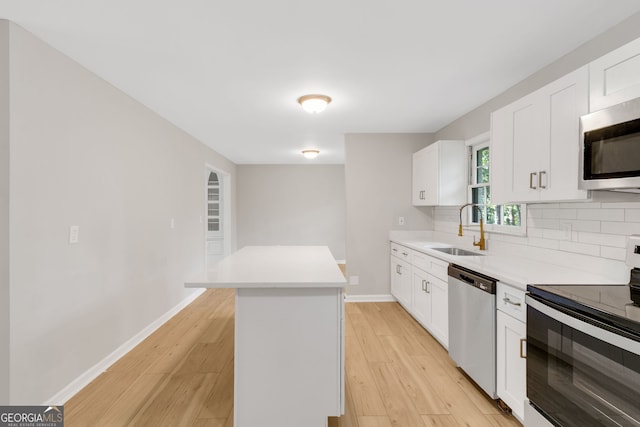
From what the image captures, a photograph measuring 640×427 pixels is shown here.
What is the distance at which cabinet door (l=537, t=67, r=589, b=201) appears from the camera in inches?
70.8

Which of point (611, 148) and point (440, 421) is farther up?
point (611, 148)

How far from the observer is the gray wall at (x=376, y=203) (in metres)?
4.60

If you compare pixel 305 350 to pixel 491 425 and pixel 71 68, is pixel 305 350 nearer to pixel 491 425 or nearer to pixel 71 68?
pixel 491 425

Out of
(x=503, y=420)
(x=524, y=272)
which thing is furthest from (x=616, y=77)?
(x=503, y=420)

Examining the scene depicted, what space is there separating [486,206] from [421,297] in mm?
1166

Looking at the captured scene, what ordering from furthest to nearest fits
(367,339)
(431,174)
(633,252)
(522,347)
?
(431,174)
(367,339)
(522,347)
(633,252)

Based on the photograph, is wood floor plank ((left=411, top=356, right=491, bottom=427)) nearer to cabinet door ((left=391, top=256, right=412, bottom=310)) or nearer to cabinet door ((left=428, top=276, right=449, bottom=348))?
cabinet door ((left=428, top=276, right=449, bottom=348))

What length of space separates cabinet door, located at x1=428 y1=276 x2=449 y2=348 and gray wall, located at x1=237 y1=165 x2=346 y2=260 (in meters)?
4.75

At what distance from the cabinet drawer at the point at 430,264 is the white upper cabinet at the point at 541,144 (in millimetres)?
727

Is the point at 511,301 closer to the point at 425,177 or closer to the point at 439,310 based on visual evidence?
the point at 439,310

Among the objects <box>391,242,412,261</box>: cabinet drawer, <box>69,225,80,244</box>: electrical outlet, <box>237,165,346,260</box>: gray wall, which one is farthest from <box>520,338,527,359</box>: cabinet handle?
<box>237,165,346,260</box>: gray wall

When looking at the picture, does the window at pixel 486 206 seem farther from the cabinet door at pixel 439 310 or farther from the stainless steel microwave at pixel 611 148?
the stainless steel microwave at pixel 611 148

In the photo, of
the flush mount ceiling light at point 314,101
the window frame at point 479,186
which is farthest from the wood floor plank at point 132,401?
the window frame at point 479,186

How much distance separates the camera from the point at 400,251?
4.15 m
